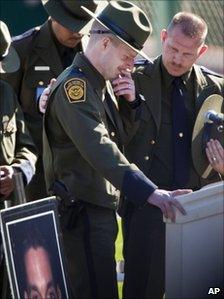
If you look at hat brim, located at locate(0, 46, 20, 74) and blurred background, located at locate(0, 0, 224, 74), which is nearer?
hat brim, located at locate(0, 46, 20, 74)

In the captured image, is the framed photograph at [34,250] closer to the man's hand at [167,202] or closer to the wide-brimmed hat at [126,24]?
the man's hand at [167,202]

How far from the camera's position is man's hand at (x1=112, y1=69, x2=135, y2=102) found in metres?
4.90

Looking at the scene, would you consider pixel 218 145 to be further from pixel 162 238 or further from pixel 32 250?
pixel 32 250

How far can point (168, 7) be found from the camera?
29.6 ft

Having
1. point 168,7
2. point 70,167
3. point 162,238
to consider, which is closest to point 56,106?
point 70,167

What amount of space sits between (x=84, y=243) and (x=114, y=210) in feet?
0.77

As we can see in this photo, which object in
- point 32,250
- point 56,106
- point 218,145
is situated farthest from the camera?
point 218,145

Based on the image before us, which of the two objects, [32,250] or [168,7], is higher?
[168,7]

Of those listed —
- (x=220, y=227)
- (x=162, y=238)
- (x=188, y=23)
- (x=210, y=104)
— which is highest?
(x=188, y=23)

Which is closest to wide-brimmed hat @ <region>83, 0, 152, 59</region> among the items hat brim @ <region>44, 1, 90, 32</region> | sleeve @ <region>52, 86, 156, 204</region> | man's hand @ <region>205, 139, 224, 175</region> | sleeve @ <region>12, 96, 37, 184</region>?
sleeve @ <region>52, 86, 156, 204</region>

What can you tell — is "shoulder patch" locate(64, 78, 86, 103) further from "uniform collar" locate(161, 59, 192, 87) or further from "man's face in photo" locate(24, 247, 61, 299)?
"uniform collar" locate(161, 59, 192, 87)

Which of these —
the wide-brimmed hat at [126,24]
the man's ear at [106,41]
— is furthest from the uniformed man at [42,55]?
the man's ear at [106,41]

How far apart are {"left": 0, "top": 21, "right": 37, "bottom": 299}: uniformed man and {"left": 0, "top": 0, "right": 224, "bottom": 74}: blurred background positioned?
13.2 feet

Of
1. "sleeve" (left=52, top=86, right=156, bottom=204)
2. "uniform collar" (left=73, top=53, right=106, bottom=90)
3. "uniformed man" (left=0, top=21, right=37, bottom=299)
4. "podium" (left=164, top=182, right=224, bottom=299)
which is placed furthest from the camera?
"uniformed man" (left=0, top=21, right=37, bottom=299)
